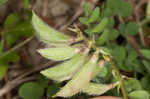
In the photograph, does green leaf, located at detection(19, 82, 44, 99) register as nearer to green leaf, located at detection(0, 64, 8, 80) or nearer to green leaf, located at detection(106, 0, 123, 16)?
green leaf, located at detection(0, 64, 8, 80)

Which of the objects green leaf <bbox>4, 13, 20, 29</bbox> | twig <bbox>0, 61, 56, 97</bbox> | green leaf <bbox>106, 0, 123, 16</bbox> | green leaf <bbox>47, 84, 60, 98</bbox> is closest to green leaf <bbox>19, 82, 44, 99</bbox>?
green leaf <bbox>47, 84, 60, 98</bbox>

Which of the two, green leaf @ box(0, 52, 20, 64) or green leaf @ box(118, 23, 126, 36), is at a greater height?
green leaf @ box(118, 23, 126, 36)

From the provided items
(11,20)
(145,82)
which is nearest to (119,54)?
(145,82)

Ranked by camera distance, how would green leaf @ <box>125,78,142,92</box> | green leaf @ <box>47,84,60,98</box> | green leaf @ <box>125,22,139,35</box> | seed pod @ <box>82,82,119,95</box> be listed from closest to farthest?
1. seed pod @ <box>82,82,119,95</box>
2. green leaf @ <box>47,84,60,98</box>
3. green leaf @ <box>125,78,142,92</box>
4. green leaf @ <box>125,22,139,35</box>

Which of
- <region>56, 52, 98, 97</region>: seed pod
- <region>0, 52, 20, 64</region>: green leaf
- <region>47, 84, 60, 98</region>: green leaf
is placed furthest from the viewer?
<region>0, 52, 20, 64</region>: green leaf

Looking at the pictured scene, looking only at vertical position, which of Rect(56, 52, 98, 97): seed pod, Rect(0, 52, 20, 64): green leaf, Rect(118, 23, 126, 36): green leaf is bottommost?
Rect(0, 52, 20, 64): green leaf

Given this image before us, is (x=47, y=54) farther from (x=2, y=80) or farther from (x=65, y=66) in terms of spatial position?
(x=2, y=80)

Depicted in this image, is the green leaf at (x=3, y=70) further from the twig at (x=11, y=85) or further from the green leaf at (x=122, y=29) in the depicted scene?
the green leaf at (x=122, y=29)
